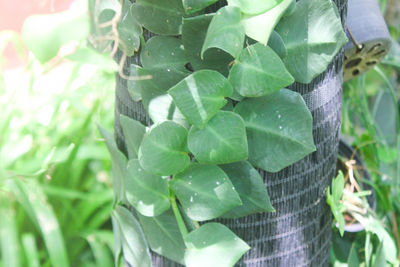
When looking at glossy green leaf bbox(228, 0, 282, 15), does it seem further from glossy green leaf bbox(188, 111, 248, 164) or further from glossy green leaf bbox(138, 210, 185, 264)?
glossy green leaf bbox(138, 210, 185, 264)

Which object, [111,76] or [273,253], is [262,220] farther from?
[111,76]

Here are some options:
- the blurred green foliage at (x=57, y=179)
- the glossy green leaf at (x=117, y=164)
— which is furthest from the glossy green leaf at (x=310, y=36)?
the blurred green foliage at (x=57, y=179)

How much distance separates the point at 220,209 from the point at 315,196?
138 mm

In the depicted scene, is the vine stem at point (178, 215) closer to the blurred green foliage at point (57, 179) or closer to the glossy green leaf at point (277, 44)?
the glossy green leaf at point (277, 44)

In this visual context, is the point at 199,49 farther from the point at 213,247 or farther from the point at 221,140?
the point at 213,247

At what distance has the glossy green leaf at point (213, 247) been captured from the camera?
19.1 inches

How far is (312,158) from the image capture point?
21.0 inches

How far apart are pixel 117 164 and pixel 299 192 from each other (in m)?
0.21

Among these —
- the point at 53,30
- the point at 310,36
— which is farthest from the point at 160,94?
the point at 53,30

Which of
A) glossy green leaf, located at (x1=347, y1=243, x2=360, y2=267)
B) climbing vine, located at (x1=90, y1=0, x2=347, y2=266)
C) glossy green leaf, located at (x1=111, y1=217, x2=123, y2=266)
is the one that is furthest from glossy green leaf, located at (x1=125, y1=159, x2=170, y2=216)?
glossy green leaf, located at (x1=347, y1=243, x2=360, y2=267)

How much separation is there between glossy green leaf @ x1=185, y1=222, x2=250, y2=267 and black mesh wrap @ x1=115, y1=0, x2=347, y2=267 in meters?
0.03

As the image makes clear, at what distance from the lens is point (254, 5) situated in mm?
404

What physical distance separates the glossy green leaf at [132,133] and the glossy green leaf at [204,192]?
60 millimetres

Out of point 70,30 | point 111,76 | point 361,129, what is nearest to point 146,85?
point 70,30
